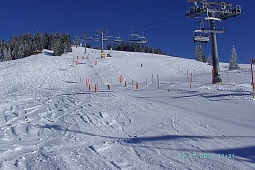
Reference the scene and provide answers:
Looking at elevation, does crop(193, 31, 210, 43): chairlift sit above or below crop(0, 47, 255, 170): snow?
above

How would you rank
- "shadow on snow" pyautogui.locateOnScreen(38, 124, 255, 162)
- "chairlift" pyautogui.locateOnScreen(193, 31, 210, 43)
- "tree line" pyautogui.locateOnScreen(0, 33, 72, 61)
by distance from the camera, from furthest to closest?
"tree line" pyautogui.locateOnScreen(0, 33, 72, 61) → "chairlift" pyautogui.locateOnScreen(193, 31, 210, 43) → "shadow on snow" pyautogui.locateOnScreen(38, 124, 255, 162)

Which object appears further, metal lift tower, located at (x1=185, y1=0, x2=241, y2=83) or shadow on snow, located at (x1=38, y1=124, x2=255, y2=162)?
metal lift tower, located at (x1=185, y1=0, x2=241, y2=83)

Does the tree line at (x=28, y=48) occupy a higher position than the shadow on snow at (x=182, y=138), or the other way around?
the tree line at (x=28, y=48)

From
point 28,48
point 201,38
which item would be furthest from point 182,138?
point 28,48

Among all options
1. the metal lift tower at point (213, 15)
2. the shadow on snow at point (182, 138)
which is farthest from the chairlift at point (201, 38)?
the shadow on snow at point (182, 138)

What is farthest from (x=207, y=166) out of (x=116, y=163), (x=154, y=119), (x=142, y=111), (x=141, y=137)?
(x=142, y=111)

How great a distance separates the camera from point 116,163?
5.94 meters

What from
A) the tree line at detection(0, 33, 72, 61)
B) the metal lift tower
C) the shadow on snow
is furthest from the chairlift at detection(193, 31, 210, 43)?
the tree line at detection(0, 33, 72, 61)

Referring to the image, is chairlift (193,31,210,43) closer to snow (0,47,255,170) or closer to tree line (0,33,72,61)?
snow (0,47,255,170)

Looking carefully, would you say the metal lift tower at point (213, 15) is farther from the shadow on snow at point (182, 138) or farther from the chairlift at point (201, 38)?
the shadow on snow at point (182, 138)

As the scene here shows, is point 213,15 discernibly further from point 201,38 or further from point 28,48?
point 28,48

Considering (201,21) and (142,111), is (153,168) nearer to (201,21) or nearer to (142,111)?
(142,111)

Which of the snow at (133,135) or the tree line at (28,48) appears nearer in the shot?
the snow at (133,135)

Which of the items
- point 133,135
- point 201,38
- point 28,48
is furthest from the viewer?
point 28,48
